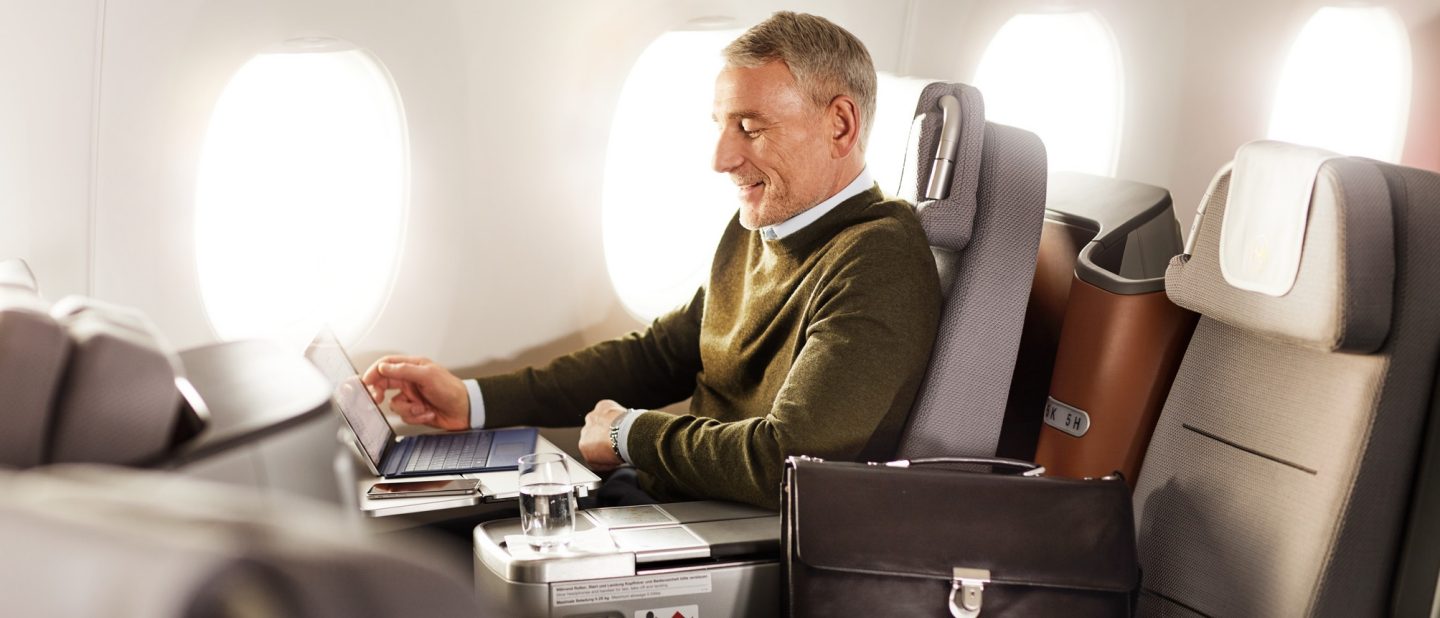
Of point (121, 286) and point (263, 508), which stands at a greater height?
point (263, 508)

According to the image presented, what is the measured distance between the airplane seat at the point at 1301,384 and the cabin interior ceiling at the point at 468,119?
58cm

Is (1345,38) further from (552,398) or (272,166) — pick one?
(272,166)

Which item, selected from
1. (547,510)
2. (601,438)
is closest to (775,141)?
(601,438)

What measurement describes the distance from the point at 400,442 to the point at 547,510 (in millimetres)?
646

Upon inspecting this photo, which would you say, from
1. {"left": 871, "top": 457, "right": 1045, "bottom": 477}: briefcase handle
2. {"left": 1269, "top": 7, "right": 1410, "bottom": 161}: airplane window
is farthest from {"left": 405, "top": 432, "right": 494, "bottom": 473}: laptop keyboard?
{"left": 1269, "top": 7, "right": 1410, "bottom": 161}: airplane window

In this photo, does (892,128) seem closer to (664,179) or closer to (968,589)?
(664,179)

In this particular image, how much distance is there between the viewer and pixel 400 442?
2.30 metres

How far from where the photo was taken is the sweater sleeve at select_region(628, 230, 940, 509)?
195 cm

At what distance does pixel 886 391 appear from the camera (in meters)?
1.97

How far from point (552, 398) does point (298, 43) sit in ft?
2.95

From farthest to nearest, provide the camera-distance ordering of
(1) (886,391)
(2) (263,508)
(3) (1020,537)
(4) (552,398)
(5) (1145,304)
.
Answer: (4) (552,398)
(5) (1145,304)
(1) (886,391)
(3) (1020,537)
(2) (263,508)

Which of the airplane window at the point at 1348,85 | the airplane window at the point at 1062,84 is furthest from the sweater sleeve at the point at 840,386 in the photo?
the airplane window at the point at 1062,84

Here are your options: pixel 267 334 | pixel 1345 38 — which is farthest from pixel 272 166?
pixel 1345 38

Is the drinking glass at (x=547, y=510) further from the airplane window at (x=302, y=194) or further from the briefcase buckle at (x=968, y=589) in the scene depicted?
the airplane window at (x=302, y=194)
